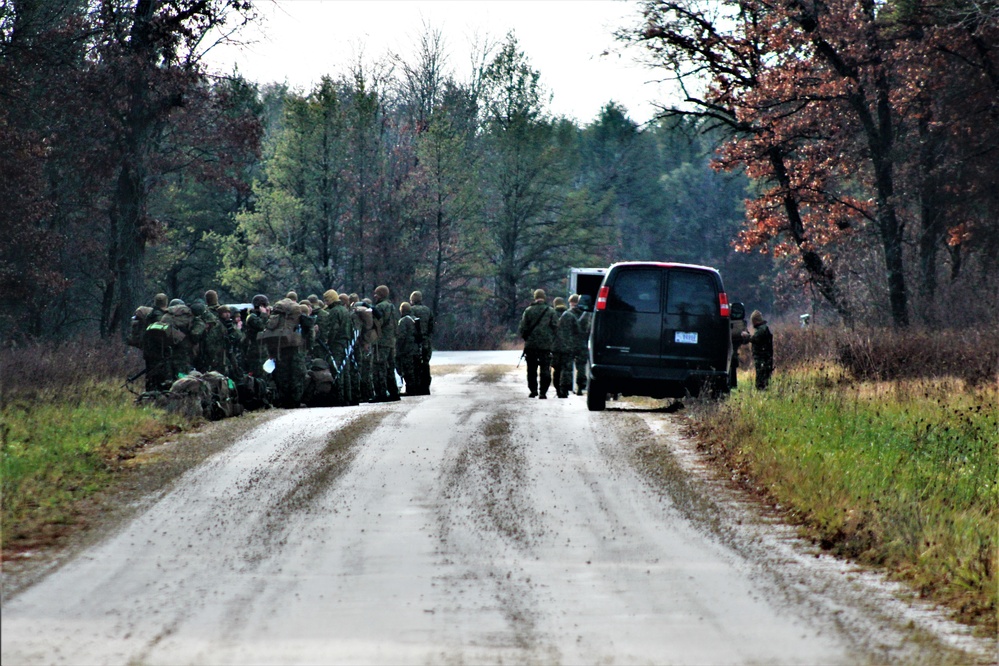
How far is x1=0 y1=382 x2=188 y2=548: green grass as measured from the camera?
33.4 feet

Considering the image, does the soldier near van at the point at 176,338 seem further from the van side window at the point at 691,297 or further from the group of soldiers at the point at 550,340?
the van side window at the point at 691,297

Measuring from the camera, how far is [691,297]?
717 inches

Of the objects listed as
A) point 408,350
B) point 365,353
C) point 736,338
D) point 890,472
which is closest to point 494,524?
point 890,472

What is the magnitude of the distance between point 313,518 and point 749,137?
87.4 ft

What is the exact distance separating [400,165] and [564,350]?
36.0 metres

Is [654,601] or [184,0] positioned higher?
[184,0]

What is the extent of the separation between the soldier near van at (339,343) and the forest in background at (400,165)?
9.33 meters

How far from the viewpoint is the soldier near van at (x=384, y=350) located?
2230 cm

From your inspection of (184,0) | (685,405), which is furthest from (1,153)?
(685,405)

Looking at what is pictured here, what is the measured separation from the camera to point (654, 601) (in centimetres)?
738

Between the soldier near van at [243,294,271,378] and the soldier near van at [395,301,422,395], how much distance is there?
3.55 metres

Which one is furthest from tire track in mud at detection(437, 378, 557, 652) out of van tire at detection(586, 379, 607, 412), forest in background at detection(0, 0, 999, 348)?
forest in background at detection(0, 0, 999, 348)

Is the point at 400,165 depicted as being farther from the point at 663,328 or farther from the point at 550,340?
the point at 663,328

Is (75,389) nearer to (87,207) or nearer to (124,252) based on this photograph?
(124,252)
